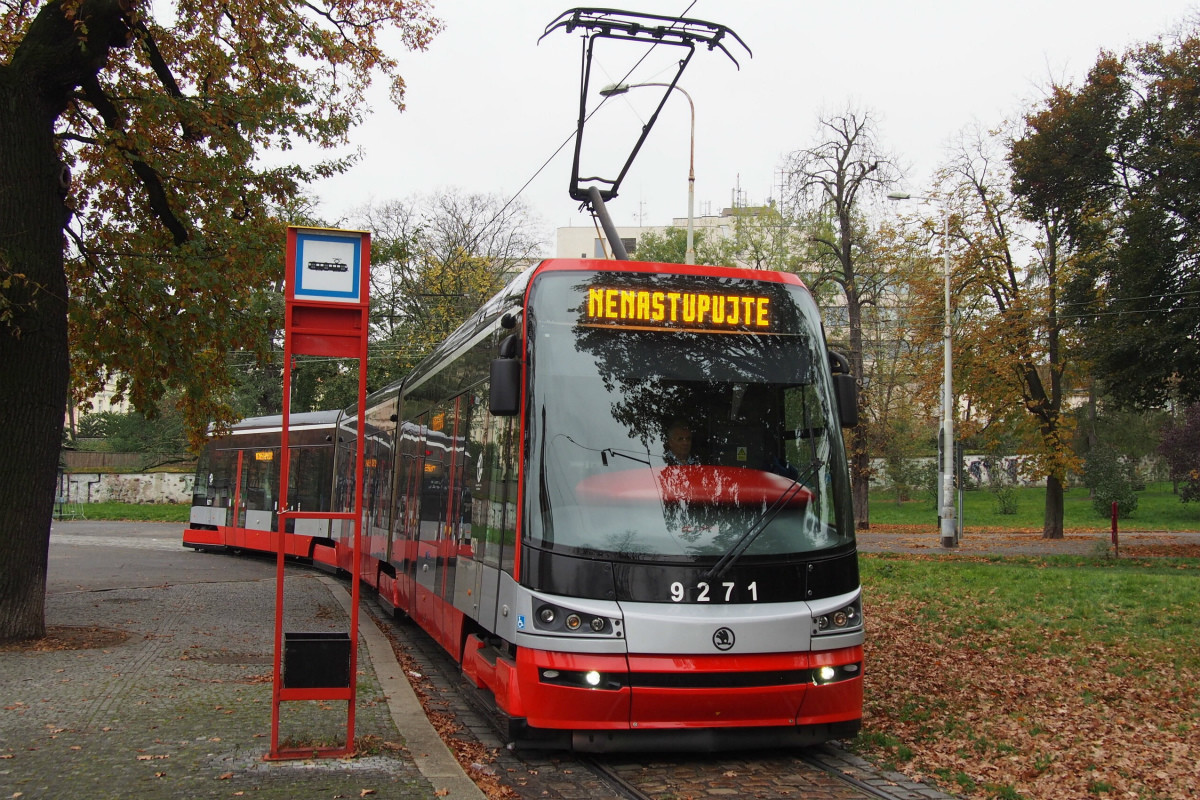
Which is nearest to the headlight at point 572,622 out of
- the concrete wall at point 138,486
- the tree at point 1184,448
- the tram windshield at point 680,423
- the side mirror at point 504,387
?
the tram windshield at point 680,423

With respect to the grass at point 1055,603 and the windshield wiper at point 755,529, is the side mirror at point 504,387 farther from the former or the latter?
the grass at point 1055,603

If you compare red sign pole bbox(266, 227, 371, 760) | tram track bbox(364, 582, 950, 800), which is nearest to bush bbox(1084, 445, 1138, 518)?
tram track bbox(364, 582, 950, 800)

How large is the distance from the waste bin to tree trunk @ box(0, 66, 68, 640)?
613 cm

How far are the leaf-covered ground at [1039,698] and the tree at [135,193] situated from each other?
8.74 metres

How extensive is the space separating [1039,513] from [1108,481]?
19.4 ft

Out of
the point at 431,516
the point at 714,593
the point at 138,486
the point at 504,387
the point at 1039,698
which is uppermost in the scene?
the point at 504,387

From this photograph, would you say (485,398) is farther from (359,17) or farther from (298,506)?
(298,506)

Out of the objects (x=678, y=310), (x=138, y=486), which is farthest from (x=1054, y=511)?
(x=138, y=486)

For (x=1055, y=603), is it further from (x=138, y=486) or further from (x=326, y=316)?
(x=138, y=486)

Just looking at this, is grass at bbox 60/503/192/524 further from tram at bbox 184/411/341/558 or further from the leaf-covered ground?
the leaf-covered ground

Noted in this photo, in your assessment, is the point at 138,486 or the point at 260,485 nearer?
the point at 260,485

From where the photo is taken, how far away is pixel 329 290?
22.7 feet

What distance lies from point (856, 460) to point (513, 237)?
19399mm

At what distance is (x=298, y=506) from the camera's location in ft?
82.4
